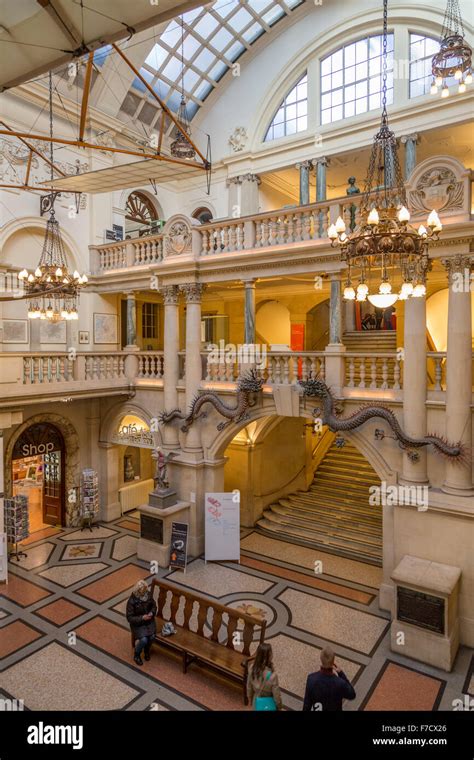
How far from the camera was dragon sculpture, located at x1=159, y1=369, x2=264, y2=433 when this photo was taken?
10922 mm

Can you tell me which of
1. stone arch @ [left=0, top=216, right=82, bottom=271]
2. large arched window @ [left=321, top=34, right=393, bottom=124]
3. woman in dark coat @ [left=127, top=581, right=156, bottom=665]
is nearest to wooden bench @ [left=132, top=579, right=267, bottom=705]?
woman in dark coat @ [left=127, top=581, right=156, bottom=665]

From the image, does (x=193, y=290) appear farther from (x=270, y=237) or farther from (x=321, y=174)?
(x=321, y=174)

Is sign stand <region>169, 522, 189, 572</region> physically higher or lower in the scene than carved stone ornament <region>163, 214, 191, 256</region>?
lower

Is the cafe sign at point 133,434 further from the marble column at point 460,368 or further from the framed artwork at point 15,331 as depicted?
the marble column at point 460,368

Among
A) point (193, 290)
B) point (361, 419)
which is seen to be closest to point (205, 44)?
point (193, 290)

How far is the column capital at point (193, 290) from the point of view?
1218 cm

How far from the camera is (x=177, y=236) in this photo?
1234 centimetres

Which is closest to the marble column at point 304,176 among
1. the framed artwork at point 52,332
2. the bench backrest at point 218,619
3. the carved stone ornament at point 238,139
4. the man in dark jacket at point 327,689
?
the carved stone ornament at point 238,139

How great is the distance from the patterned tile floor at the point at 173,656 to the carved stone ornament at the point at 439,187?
797cm

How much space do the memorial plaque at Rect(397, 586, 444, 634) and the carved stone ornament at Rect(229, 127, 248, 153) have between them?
14.3m

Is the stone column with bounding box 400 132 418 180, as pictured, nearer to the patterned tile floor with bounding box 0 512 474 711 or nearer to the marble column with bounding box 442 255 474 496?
the marble column with bounding box 442 255 474 496
